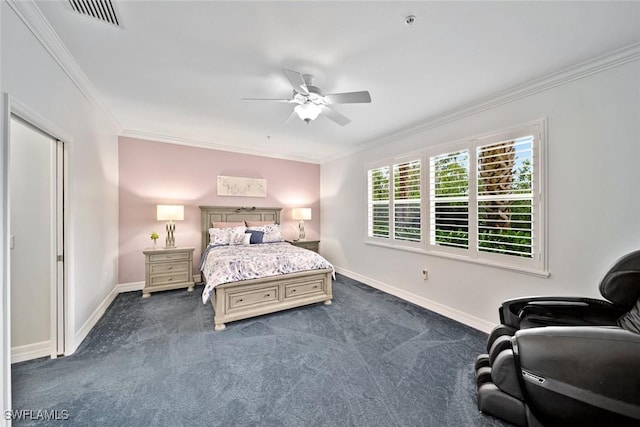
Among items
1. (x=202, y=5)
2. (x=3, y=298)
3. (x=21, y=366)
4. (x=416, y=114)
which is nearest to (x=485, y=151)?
A: (x=416, y=114)

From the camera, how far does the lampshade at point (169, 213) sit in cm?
389

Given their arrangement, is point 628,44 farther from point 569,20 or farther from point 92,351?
point 92,351

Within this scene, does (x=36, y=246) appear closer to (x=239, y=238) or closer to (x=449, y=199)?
(x=239, y=238)

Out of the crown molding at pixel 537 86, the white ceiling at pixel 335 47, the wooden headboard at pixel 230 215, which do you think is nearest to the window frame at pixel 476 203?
the crown molding at pixel 537 86

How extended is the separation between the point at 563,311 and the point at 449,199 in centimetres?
166

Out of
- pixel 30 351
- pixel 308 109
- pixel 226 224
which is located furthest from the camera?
pixel 226 224

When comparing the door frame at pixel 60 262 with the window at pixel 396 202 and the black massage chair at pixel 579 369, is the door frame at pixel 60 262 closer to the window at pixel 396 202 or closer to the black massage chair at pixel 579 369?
the black massage chair at pixel 579 369

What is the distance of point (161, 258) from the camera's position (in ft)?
12.7

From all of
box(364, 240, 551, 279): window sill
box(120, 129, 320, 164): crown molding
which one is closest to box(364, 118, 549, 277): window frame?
box(364, 240, 551, 279): window sill

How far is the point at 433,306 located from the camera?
10.9 feet

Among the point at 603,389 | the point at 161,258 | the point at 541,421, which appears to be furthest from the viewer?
the point at 161,258

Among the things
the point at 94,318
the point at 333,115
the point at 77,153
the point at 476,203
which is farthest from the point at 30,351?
the point at 476,203

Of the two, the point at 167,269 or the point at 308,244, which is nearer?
the point at 167,269

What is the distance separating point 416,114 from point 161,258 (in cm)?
448
